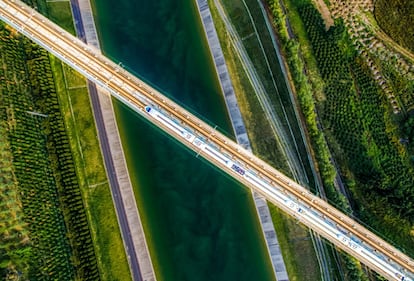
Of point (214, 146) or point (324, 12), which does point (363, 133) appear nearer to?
point (324, 12)

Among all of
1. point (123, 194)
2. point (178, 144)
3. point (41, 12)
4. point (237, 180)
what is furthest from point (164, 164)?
point (41, 12)

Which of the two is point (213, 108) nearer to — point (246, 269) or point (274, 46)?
point (274, 46)

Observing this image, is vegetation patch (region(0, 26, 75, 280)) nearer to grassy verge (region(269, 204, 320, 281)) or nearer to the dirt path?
grassy verge (region(269, 204, 320, 281))

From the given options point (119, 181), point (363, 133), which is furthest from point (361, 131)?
point (119, 181)

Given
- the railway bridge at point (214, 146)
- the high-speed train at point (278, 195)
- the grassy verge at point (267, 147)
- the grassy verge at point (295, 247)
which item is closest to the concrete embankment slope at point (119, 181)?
the railway bridge at point (214, 146)

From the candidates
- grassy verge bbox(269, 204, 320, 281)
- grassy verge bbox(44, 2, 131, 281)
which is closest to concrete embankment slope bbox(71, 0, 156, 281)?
grassy verge bbox(44, 2, 131, 281)

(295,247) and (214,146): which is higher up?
(214,146)
